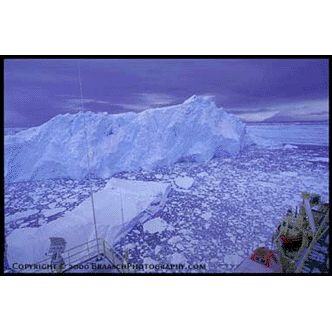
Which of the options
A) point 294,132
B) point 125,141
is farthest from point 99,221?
point 294,132

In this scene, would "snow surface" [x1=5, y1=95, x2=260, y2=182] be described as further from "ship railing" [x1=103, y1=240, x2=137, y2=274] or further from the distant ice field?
"ship railing" [x1=103, y1=240, x2=137, y2=274]

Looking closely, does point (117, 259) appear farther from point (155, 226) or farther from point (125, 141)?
point (125, 141)

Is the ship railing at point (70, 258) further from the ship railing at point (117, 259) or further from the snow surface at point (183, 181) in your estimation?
the snow surface at point (183, 181)

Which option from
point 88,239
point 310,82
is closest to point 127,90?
point 88,239

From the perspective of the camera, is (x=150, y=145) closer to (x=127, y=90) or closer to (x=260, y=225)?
(x=127, y=90)

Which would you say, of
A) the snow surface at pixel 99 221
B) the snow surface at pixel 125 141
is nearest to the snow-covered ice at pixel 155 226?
the snow surface at pixel 99 221
